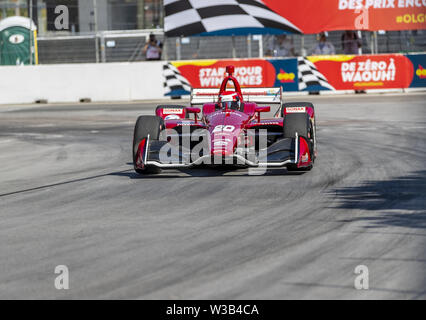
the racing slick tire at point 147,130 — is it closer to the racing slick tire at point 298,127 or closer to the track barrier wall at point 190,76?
the racing slick tire at point 298,127

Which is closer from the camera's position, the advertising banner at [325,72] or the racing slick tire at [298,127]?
the racing slick tire at [298,127]

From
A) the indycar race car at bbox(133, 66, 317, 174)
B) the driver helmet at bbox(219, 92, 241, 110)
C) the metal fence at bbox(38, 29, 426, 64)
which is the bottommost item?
the indycar race car at bbox(133, 66, 317, 174)

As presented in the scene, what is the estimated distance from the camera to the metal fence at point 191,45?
2598cm

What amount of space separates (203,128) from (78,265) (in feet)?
18.8

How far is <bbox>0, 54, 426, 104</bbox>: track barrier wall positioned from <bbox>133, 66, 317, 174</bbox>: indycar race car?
41.3ft

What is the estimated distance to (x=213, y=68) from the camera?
24.7 metres

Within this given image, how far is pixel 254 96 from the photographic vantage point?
12.5 m

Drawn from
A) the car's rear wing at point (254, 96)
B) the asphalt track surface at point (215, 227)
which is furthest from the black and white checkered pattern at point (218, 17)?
the car's rear wing at point (254, 96)

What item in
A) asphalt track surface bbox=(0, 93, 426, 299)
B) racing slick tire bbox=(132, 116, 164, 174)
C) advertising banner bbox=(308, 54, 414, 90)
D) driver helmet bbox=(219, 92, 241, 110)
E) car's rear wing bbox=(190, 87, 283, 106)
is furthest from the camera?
advertising banner bbox=(308, 54, 414, 90)

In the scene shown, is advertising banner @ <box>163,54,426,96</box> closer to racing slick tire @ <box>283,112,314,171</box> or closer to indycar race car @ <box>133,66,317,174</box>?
indycar race car @ <box>133,66,317,174</box>

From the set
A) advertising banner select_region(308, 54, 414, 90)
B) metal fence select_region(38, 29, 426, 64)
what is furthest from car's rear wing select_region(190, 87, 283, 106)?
metal fence select_region(38, 29, 426, 64)

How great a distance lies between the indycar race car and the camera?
992 cm

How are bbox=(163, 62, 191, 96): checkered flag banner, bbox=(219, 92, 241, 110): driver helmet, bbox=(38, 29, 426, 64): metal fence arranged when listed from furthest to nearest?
bbox=(38, 29, 426, 64): metal fence → bbox=(163, 62, 191, 96): checkered flag banner → bbox=(219, 92, 241, 110): driver helmet

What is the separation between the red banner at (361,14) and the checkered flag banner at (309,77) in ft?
6.04
